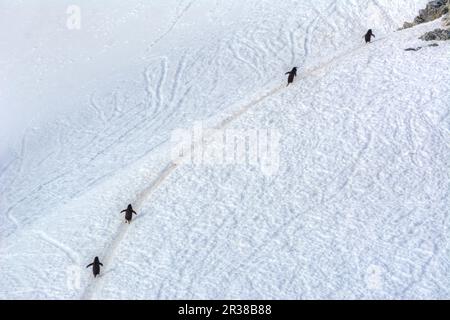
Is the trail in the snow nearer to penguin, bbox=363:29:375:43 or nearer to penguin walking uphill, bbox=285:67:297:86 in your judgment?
penguin walking uphill, bbox=285:67:297:86

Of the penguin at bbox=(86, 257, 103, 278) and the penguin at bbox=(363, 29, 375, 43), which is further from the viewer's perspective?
the penguin at bbox=(363, 29, 375, 43)

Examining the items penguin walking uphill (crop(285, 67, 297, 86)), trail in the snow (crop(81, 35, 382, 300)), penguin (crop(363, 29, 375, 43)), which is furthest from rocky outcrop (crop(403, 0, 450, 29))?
penguin walking uphill (crop(285, 67, 297, 86))

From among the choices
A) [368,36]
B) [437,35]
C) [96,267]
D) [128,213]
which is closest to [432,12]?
[437,35]

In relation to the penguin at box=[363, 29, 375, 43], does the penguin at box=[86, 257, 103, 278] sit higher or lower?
lower

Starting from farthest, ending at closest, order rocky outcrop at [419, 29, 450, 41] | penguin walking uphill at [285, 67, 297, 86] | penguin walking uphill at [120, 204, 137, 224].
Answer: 1. rocky outcrop at [419, 29, 450, 41]
2. penguin walking uphill at [285, 67, 297, 86]
3. penguin walking uphill at [120, 204, 137, 224]

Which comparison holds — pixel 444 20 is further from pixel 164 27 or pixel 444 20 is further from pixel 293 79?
pixel 164 27

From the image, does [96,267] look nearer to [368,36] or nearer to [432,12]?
[368,36]
